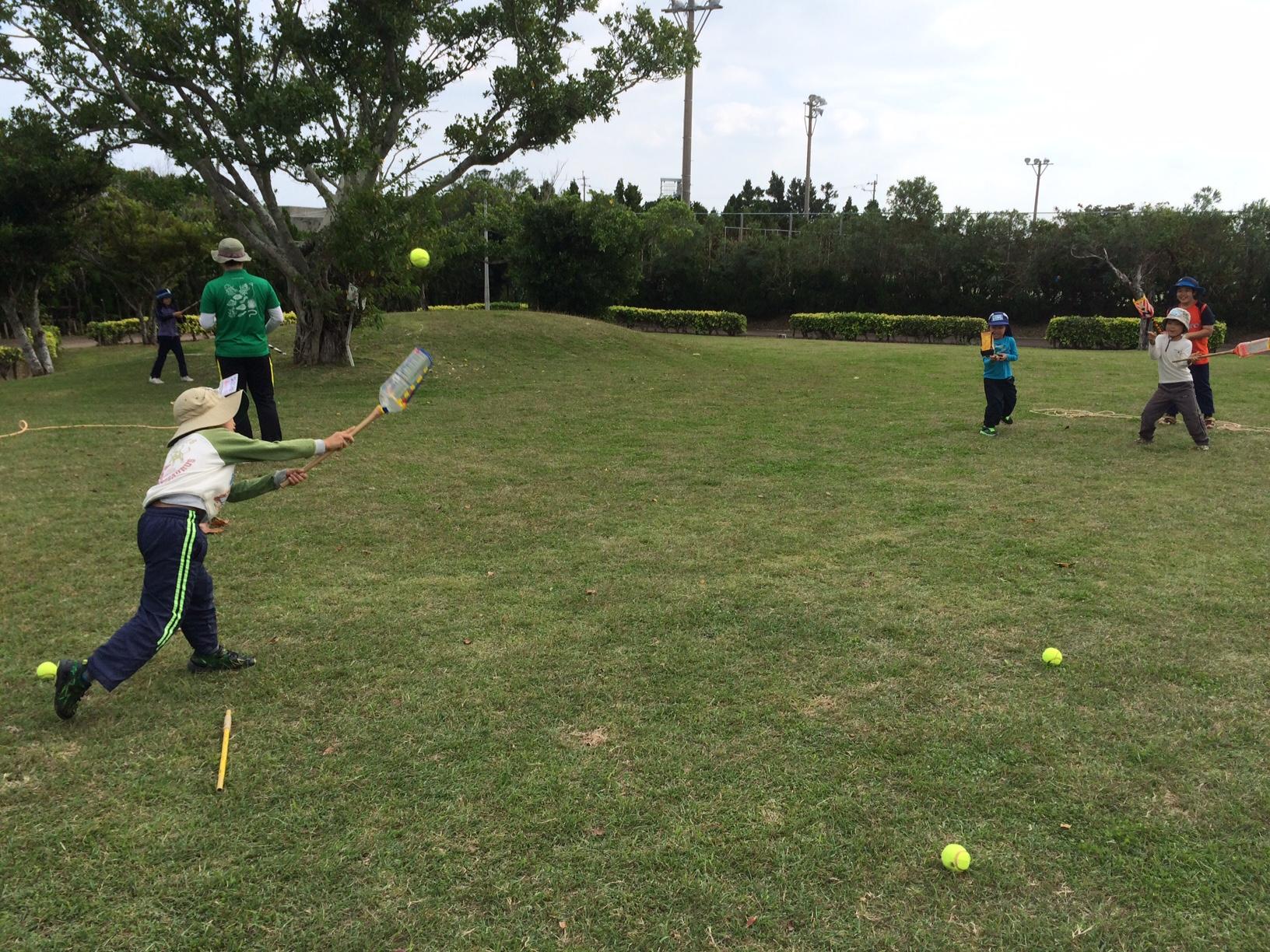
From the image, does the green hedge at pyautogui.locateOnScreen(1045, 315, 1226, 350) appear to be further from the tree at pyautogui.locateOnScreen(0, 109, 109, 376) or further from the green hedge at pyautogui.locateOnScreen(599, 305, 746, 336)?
the tree at pyautogui.locateOnScreen(0, 109, 109, 376)

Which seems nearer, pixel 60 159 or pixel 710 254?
pixel 60 159

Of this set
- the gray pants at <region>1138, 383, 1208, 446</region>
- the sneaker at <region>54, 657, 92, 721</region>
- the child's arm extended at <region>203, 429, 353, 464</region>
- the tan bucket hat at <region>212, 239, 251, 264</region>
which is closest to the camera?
the sneaker at <region>54, 657, 92, 721</region>

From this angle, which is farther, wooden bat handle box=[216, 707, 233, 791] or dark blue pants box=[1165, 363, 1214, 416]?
dark blue pants box=[1165, 363, 1214, 416]

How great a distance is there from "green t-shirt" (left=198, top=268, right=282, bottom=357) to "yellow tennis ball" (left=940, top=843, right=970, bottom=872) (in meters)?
7.85

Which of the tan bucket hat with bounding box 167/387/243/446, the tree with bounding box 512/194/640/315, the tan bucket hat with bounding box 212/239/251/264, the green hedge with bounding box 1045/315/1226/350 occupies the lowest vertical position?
the tan bucket hat with bounding box 167/387/243/446

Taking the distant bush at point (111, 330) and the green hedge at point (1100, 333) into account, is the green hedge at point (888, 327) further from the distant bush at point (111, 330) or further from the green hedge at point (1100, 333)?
the distant bush at point (111, 330)

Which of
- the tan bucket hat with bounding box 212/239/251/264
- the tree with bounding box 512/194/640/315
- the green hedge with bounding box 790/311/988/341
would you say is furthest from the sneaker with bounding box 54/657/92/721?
the green hedge with bounding box 790/311/988/341

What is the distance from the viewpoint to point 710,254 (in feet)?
132

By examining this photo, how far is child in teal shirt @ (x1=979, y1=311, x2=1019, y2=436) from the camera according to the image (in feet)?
33.6

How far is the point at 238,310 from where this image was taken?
8656 millimetres


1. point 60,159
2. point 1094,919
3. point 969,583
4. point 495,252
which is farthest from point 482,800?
point 495,252

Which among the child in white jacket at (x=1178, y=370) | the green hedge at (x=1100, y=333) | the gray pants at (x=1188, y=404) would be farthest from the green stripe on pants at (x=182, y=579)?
the green hedge at (x=1100, y=333)

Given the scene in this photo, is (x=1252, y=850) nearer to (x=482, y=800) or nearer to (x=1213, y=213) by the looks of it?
(x=482, y=800)

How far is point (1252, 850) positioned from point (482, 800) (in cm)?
276
